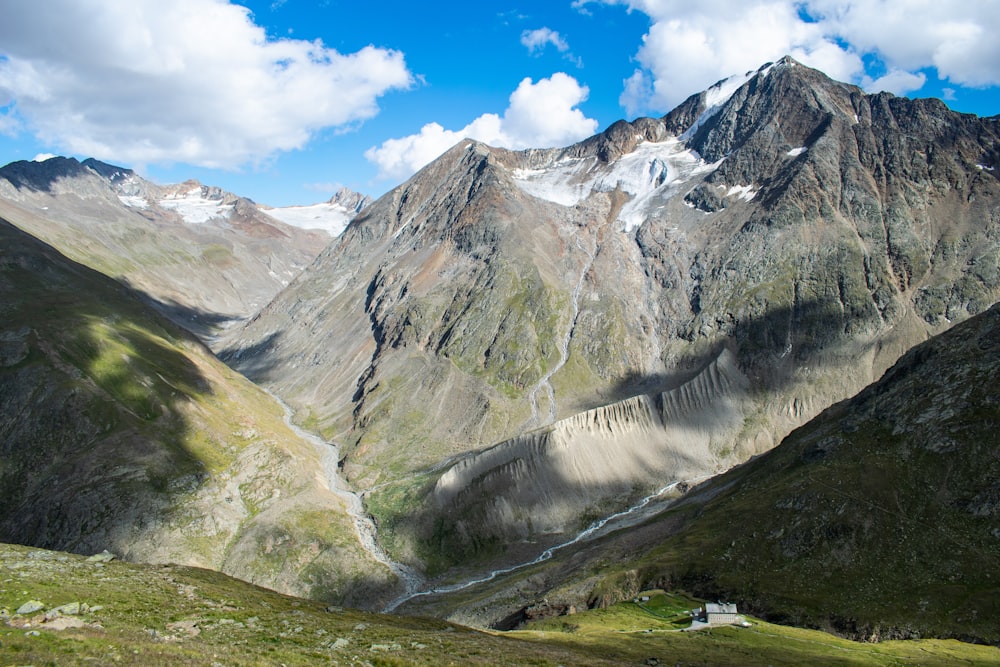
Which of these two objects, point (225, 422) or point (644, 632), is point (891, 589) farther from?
point (225, 422)

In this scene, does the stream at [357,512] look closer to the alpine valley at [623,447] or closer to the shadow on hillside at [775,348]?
the alpine valley at [623,447]

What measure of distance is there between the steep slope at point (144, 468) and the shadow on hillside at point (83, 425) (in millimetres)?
258

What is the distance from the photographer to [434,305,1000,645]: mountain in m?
63.4

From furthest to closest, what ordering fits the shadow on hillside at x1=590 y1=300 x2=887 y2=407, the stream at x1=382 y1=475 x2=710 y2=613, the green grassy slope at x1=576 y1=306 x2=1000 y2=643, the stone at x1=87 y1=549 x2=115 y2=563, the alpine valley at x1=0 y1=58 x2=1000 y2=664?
the shadow on hillside at x1=590 y1=300 x2=887 y2=407, the stream at x1=382 y1=475 x2=710 y2=613, the alpine valley at x1=0 y1=58 x2=1000 y2=664, the green grassy slope at x1=576 y1=306 x2=1000 y2=643, the stone at x1=87 y1=549 x2=115 y2=563

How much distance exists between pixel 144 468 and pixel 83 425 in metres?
15.7

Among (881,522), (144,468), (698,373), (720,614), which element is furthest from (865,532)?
(144,468)

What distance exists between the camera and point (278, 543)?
116 m

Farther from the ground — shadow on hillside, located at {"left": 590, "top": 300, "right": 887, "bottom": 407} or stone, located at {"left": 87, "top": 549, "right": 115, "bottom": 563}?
shadow on hillside, located at {"left": 590, "top": 300, "right": 887, "bottom": 407}

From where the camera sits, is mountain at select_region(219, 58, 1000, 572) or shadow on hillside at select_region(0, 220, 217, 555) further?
mountain at select_region(219, 58, 1000, 572)

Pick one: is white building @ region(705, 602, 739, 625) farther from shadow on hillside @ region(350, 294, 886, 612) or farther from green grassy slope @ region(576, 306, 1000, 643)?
shadow on hillside @ region(350, 294, 886, 612)

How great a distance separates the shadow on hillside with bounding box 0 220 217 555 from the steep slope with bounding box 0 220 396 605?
258 mm

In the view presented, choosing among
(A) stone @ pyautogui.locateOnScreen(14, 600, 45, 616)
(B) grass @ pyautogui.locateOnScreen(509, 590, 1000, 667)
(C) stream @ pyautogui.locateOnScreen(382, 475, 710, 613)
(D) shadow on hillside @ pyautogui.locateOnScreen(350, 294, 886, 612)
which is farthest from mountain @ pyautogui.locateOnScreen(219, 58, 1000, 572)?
(A) stone @ pyautogui.locateOnScreen(14, 600, 45, 616)

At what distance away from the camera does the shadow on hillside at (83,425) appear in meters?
104

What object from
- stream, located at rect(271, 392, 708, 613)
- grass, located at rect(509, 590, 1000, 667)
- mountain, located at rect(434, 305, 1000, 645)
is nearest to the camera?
grass, located at rect(509, 590, 1000, 667)
